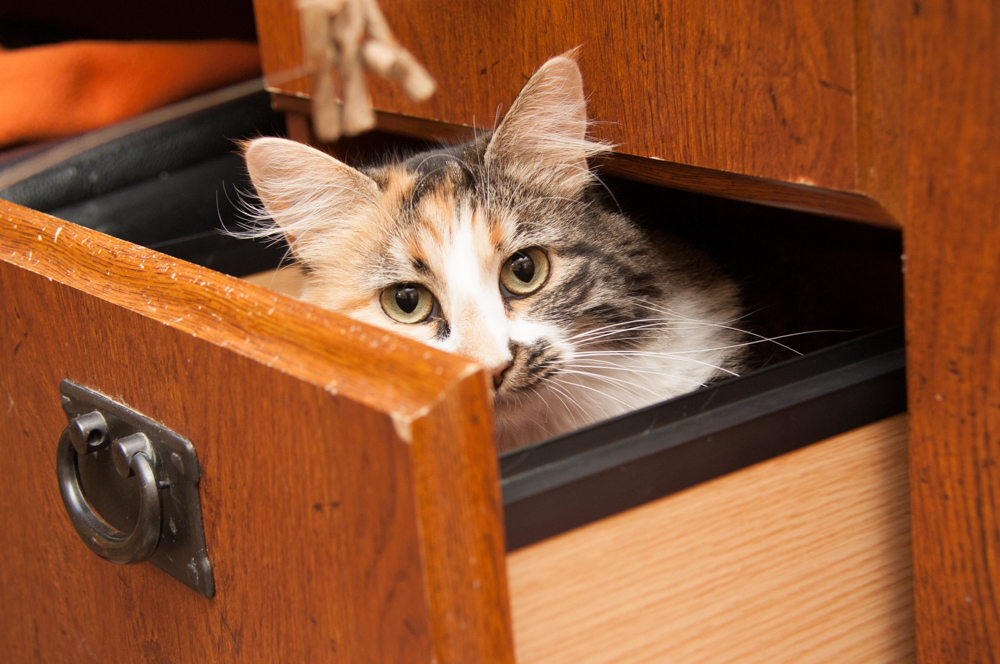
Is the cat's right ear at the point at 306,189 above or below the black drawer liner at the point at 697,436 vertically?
above

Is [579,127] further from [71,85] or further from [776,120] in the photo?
[71,85]

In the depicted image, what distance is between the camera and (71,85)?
1.30 meters

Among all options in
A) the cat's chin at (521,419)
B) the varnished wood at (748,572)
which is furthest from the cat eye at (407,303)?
the varnished wood at (748,572)

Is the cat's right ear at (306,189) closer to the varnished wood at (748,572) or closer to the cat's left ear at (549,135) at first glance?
the cat's left ear at (549,135)

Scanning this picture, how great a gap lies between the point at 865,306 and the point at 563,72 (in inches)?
16.5

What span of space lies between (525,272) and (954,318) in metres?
0.39

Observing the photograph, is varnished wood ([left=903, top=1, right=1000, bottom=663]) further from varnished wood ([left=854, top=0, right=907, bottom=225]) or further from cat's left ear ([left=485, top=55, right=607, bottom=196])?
cat's left ear ([left=485, top=55, right=607, bottom=196])

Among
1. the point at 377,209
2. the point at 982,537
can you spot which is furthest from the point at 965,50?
the point at 377,209

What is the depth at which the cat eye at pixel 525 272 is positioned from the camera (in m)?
0.81

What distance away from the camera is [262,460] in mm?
515

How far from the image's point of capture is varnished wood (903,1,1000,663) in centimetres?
48

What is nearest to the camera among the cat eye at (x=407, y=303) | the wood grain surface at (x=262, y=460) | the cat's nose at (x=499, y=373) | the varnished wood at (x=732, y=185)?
the wood grain surface at (x=262, y=460)

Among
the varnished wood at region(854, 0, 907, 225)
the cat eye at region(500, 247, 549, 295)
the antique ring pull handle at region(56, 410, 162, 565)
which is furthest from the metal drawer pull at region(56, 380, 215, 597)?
the varnished wood at region(854, 0, 907, 225)

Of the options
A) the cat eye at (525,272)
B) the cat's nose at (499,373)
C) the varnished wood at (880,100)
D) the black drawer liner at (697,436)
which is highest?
the varnished wood at (880,100)
